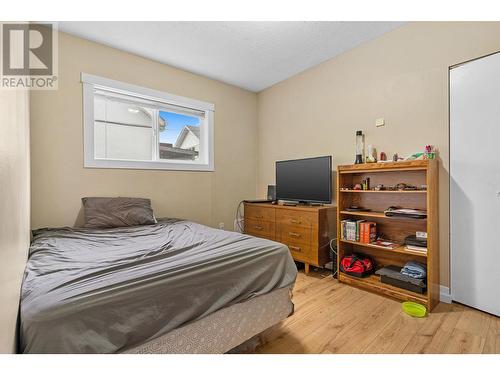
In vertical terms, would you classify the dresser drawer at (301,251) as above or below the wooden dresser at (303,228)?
below

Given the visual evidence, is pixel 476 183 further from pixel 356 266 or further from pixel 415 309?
pixel 356 266

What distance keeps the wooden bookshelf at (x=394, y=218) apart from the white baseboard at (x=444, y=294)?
3.1 inches

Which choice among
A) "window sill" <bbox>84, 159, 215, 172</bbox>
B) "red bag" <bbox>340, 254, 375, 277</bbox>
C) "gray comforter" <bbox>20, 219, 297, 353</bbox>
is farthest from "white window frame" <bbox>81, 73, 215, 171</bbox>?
"red bag" <bbox>340, 254, 375, 277</bbox>

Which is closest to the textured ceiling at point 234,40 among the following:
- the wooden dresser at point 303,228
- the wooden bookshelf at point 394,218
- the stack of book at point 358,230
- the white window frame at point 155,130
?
the white window frame at point 155,130

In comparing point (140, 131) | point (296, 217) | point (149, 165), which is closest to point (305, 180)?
point (296, 217)

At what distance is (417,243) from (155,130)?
3.24 m

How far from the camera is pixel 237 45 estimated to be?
8.84 feet

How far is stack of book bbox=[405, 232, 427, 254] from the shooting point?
2088 mm

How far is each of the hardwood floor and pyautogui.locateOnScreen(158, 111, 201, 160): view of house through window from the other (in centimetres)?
243

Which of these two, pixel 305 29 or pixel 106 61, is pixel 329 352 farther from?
pixel 106 61

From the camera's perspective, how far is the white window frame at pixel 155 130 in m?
2.58

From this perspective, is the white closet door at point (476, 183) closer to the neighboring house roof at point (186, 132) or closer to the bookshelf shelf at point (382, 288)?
the bookshelf shelf at point (382, 288)
